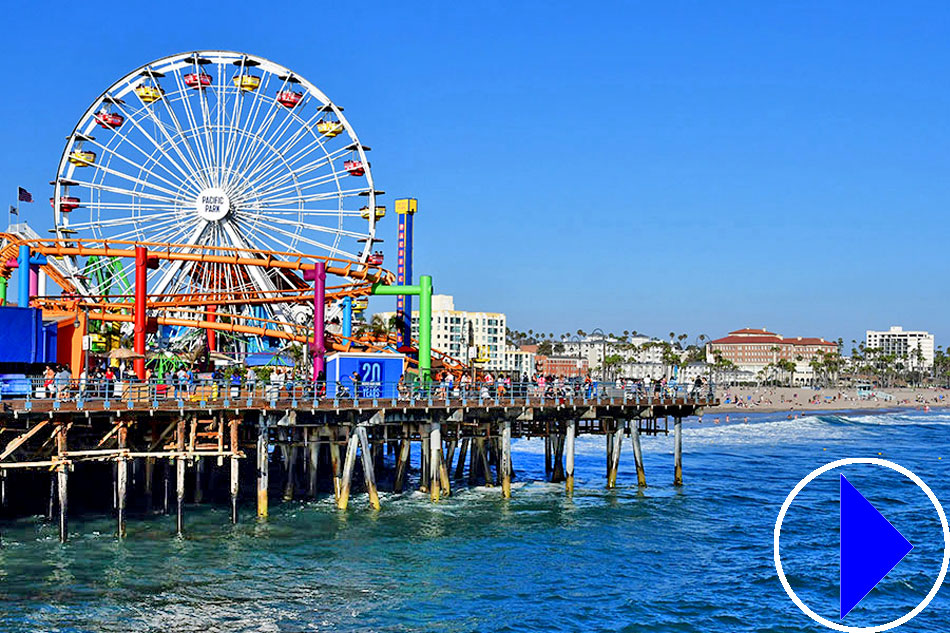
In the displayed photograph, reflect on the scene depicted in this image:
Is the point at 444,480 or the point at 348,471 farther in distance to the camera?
the point at 444,480

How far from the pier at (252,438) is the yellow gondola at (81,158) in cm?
1680

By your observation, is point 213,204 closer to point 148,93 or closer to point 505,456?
point 148,93

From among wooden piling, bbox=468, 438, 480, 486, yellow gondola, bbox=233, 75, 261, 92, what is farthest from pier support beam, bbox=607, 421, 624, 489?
yellow gondola, bbox=233, 75, 261, 92

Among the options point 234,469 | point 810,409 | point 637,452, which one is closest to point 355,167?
point 637,452

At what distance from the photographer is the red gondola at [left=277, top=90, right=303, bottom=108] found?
52812mm

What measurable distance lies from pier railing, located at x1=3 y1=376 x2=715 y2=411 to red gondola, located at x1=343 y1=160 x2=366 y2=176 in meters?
14.5

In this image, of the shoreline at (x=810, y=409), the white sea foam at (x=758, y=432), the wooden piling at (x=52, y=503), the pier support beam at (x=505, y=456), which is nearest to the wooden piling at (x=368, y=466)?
the pier support beam at (x=505, y=456)

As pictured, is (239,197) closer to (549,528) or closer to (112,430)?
(112,430)

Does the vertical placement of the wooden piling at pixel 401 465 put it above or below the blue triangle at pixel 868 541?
below

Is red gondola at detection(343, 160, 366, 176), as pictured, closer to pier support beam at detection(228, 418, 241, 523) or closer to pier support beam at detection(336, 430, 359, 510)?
pier support beam at detection(336, 430, 359, 510)

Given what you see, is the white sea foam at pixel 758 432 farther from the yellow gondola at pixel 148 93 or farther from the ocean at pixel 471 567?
the yellow gondola at pixel 148 93

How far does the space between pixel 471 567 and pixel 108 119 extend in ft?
109

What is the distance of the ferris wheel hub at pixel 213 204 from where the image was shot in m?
52.1

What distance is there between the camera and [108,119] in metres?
51.8
